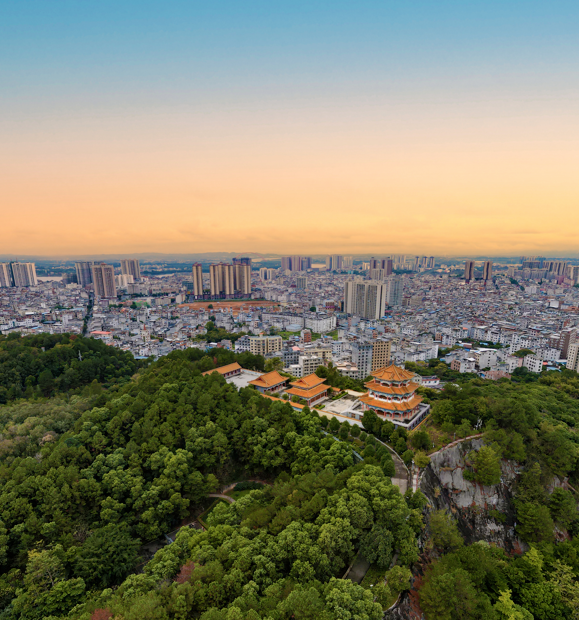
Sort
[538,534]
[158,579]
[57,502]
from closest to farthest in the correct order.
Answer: [158,579]
[57,502]
[538,534]

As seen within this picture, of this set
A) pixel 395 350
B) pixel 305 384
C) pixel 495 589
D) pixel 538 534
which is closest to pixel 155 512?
pixel 305 384

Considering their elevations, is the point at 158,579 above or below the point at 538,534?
above

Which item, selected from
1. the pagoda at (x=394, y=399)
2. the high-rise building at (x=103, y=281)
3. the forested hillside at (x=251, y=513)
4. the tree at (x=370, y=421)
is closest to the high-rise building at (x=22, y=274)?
the high-rise building at (x=103, y=281)

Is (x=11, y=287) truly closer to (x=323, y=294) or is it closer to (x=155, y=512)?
(x=323, y=294)

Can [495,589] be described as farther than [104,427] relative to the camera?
No

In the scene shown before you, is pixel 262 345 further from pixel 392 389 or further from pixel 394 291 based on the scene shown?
pixel 394 291
